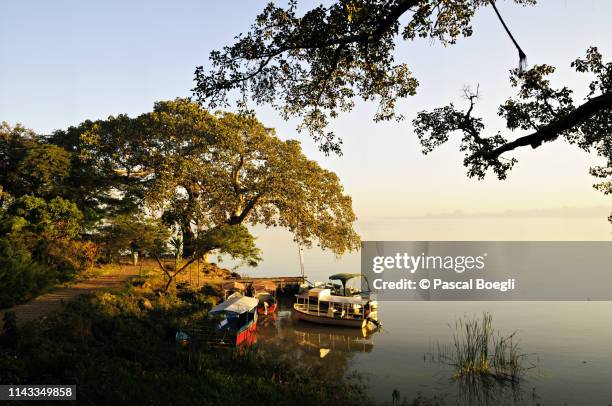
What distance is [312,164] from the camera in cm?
3909

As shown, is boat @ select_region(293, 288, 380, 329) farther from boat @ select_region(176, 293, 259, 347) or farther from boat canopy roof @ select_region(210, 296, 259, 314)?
boat canopy roof @ select_region(210, 296, 259, 314)

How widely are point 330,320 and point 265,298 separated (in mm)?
6463

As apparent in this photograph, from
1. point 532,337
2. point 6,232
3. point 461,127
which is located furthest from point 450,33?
point 6,232

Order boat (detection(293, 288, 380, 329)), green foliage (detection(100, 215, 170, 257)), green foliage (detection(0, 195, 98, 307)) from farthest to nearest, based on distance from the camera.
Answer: boat (detection(293, 288, 380, 329)) → green foliage (detection(100, 215, 170, 257)) → green foliage (detection(0, 195, 98, 307))

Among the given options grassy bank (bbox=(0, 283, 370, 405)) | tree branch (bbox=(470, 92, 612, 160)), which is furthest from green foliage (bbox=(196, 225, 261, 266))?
tree branch (bbox=(470, 92, 612, 160))

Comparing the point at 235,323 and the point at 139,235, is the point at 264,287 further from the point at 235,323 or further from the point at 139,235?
the point at 235,323

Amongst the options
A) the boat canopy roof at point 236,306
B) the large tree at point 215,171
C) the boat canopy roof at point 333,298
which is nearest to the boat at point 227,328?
the boat canopy roof at point 236,306

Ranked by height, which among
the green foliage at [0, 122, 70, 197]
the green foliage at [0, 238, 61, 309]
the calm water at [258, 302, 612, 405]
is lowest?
the calm water at [258, 302, 612, 405]

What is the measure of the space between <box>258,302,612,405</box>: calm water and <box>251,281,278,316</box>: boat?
1.13 metres

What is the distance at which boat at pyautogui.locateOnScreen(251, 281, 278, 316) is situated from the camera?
2927 centimetres

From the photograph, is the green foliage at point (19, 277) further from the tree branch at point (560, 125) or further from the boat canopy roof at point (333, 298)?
the tree branch at point (560, 125)

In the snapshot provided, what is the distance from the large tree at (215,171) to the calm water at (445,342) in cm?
1004

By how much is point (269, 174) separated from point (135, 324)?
20.9 meters

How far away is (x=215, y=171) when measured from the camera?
36469 mm
